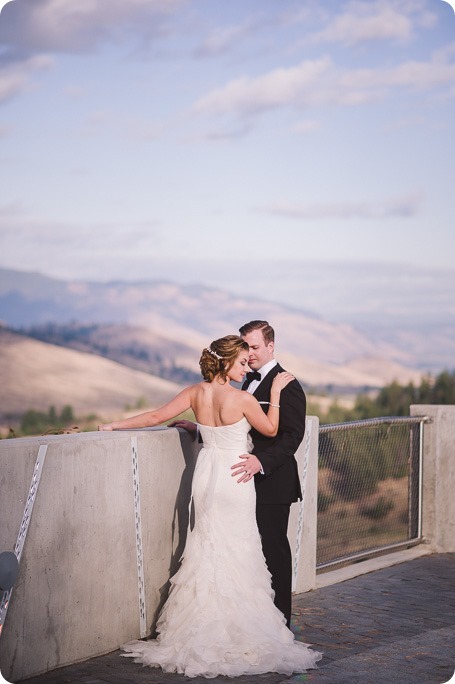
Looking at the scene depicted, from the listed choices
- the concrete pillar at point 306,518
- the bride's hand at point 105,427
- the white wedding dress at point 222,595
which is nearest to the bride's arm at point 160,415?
the bride's hand at point 105,427

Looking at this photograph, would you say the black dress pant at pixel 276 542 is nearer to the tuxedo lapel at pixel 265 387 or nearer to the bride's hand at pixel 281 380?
the tuxedo lapel at pixel 265 387

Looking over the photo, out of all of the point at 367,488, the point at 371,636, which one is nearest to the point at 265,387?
the point at 371,636

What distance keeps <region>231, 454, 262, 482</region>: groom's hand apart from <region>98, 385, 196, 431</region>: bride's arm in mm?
514

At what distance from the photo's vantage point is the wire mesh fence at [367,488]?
32.6 feet

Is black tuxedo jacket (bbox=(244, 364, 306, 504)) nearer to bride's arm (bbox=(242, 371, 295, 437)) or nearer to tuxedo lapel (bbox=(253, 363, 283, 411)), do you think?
tuxedo lapel (bbox=(253, 363, 283, 411))

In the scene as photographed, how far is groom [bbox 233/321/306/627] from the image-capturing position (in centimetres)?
730

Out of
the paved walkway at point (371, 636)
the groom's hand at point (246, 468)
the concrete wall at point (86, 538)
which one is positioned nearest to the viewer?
the concrete wall at point (86, 538)

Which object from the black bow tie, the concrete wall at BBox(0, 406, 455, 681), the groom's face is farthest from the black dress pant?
the groom's face

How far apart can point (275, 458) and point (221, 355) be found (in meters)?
0.86

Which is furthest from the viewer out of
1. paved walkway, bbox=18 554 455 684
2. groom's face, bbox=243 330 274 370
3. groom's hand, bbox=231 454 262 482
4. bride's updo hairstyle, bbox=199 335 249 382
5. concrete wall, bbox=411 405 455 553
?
concrete wall, bbox=411 405 455 553

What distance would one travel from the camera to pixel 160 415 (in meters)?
7.24

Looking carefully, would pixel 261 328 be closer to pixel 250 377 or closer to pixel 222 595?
pixel 250 377

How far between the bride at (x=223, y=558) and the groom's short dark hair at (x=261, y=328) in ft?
1.08

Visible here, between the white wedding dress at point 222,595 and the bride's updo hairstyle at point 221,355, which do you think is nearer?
the white wedding dress at point 222,595
